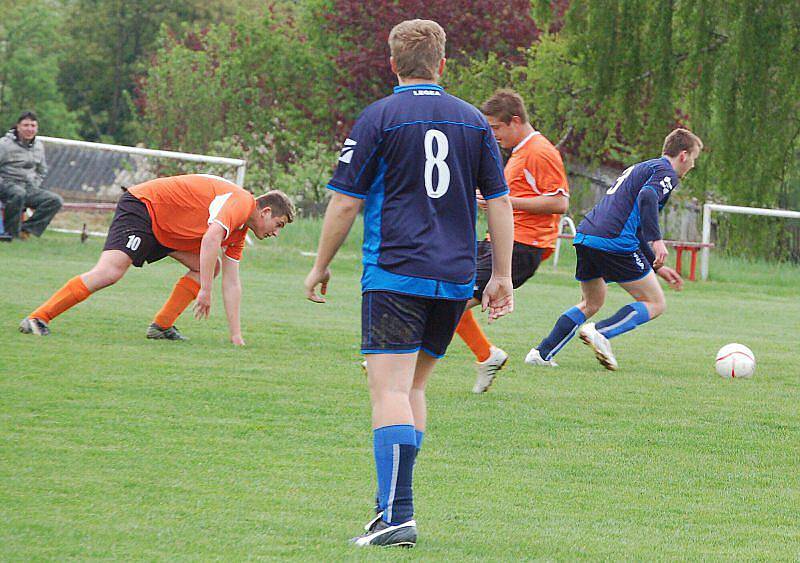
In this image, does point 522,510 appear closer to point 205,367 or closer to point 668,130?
point 205,367

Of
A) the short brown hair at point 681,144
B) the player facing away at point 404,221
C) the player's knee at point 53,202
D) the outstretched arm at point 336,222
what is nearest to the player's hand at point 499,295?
the player facing away at point 404,221

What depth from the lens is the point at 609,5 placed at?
21.0 meters

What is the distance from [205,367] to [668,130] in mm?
14787

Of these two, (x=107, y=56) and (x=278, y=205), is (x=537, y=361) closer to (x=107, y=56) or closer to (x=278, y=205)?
(x=278, y=205)

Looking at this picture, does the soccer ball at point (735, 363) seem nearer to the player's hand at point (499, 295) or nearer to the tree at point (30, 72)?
the player's hand at point (499, 295)

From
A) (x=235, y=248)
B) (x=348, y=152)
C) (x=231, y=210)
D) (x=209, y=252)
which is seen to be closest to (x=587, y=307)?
(x=235, y=248)

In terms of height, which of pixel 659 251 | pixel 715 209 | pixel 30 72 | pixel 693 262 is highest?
pixel 659 251

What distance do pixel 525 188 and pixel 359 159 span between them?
14.6 ft

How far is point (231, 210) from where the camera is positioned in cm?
896

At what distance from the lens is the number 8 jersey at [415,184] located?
460 centimetres

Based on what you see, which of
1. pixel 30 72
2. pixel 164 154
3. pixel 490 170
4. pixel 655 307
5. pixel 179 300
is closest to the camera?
pixel 490 170

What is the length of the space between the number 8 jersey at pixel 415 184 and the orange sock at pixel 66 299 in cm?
536

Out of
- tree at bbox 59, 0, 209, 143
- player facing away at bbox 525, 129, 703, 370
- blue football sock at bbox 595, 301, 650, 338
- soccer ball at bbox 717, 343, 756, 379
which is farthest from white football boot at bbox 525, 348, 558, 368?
tree at bbox 59, 0, 209, 143

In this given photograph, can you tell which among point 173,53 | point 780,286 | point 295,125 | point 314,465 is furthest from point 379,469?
point 173,53
